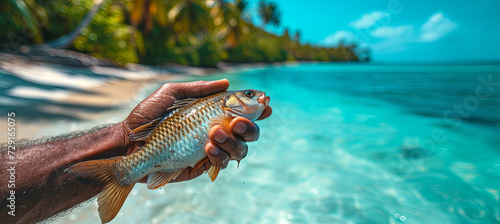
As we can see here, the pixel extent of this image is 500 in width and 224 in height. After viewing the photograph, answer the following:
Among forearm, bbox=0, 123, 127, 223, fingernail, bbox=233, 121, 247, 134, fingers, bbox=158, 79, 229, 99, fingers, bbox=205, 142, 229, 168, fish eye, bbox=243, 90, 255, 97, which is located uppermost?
fish eye, bbox=243, 90, 255, 97

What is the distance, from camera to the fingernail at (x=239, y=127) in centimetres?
198

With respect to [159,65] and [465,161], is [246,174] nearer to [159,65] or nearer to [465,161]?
[465,161]

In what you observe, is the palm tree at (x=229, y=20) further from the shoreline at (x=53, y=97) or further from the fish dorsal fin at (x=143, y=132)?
the fish dorsal fin at (x=143, y=132)

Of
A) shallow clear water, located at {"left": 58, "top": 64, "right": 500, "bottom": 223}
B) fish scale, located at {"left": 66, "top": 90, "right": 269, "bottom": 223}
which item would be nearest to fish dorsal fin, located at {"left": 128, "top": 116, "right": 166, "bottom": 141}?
fish scale, located at {"left": 66, "top": 90, "right": 269, "bottom": 223}

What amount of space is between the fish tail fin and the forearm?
40cm

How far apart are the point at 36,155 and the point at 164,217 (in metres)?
2.62

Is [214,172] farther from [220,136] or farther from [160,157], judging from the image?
[160,157]

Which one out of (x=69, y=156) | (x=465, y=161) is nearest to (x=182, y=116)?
(x=69, y=156)

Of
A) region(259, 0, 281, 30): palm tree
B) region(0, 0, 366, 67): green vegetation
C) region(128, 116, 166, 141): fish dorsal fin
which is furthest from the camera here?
region(259, 0, 281, 30): palm tree

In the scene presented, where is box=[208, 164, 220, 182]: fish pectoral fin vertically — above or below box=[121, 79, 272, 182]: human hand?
below

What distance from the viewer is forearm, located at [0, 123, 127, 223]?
1930 millimetres

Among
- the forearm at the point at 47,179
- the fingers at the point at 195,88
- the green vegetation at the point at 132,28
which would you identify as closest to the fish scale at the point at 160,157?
the forearm at the point at 47,179

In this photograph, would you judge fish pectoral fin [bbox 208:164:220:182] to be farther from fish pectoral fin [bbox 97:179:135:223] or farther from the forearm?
the forearm

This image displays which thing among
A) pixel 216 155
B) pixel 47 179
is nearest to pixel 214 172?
pixel 216 155
